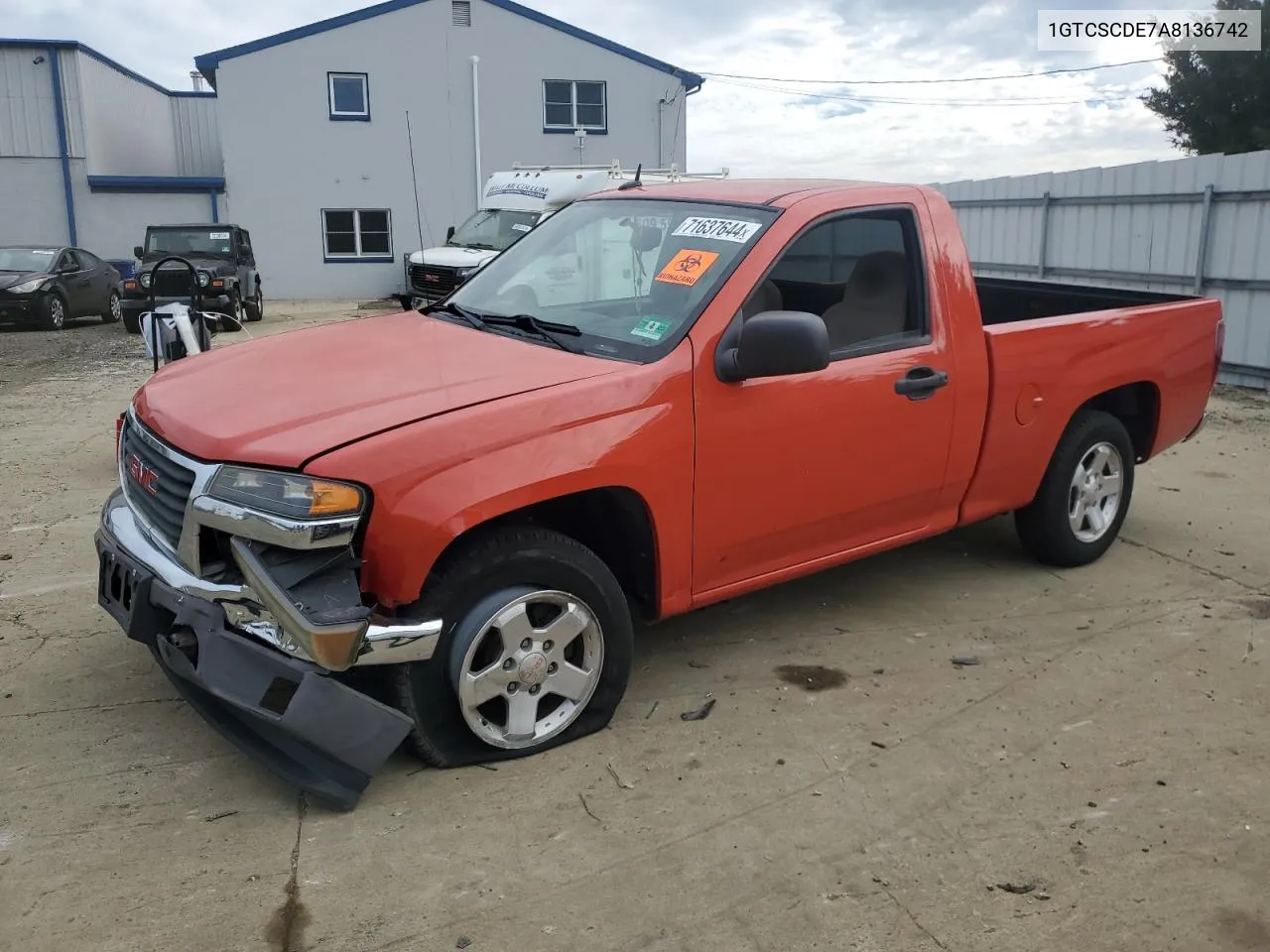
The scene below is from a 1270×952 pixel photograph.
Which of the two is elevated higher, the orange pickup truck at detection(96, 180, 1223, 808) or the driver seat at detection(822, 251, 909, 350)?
the driver seat at detection(822, 251, 909, 350)

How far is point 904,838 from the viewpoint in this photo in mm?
3189

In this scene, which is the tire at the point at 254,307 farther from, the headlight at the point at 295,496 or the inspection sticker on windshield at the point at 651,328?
the headlight at the point at 295,496

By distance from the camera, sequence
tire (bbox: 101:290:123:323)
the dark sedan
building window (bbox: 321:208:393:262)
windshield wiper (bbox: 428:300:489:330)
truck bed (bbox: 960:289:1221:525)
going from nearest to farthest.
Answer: windshield wiper (bbox: 428:300:489:330)
truck bed (bbox: 960:289:1221:525)
the dark sedan
tire (bbox: 101:290:123:323)
building window (bbox: 321:208:393:262)

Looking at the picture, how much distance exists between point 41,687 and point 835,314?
133 inches

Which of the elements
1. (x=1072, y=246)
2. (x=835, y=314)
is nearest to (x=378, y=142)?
(x=1072, y=246)

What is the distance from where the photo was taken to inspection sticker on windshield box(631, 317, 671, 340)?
3777 mm

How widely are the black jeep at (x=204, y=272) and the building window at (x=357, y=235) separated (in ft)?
22.7

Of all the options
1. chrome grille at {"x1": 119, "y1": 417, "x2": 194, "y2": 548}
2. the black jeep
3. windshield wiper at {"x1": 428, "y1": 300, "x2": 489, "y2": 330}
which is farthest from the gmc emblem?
the black jeep

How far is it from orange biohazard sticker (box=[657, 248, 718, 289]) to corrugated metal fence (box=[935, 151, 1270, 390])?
8.59m

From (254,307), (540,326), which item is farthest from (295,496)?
(254,307)

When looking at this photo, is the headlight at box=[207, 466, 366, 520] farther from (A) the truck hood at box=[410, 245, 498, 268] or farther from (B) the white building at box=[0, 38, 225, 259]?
(B) the white building at box=[0, 38, 225, 259]

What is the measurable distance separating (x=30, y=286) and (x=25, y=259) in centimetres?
109

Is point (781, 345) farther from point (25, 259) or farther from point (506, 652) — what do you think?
point (25, 259)

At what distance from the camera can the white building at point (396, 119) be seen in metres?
25.5
